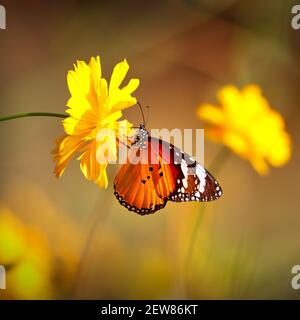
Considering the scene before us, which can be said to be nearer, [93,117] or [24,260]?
[93,117]

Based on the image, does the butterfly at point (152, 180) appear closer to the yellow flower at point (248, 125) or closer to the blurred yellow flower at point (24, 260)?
the yellow flower at point (248, 125)

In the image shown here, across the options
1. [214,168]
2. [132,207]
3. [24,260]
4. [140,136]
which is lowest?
[24,260]

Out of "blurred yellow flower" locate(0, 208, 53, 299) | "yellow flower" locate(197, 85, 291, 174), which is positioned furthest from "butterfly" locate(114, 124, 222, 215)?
"blurred yellow flower" locate(0, 208, 53, 299)

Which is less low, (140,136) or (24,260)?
(140,136)

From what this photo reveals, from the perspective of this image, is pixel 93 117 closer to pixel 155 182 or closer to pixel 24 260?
pixel 155 182

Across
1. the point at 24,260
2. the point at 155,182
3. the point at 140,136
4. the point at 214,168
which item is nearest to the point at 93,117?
the point at 140,136

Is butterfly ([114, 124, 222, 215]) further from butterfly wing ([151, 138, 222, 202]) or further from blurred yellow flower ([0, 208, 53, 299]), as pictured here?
blurred yellow flower ([0, 208, 53, 299])
